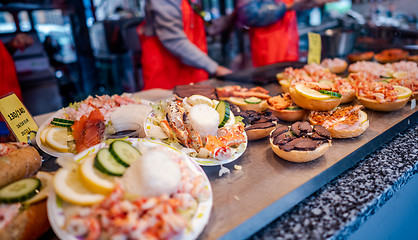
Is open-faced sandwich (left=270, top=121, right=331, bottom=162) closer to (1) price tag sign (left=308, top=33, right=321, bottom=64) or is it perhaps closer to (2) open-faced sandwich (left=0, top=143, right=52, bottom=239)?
(2) open-faced sandwich (left=0, top=143, right=52, bottom=239)

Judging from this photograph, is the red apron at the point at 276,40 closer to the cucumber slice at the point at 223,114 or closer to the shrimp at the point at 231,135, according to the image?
the cucumber slice at the point at 223,114

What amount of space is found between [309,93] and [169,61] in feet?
7.73

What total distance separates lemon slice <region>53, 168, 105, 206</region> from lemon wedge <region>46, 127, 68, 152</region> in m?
0.62

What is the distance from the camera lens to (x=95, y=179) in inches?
43.8

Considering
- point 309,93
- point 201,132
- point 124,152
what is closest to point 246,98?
point 309,93

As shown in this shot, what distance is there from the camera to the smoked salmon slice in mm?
1670

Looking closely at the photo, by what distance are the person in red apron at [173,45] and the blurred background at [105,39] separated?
0.69 m

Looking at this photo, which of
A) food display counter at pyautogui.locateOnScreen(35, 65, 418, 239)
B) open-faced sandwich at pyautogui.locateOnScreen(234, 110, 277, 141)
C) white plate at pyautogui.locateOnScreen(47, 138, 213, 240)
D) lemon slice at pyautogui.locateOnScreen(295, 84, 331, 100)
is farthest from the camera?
lemon slice at pyautogui.locateOnScreen(295, 84, 331, 100)

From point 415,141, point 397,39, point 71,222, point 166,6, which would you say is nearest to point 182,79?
point 166,6

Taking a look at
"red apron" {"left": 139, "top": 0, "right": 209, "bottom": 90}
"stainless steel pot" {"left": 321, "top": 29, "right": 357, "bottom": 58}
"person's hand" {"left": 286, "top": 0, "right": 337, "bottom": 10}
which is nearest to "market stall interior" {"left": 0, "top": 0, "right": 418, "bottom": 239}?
"red apron" {"left": 139, "top": 0, "right": 209, "bottom": 90}

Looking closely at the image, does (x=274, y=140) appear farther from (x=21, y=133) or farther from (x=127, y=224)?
(x=21, y=133)

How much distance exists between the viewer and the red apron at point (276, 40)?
464 cm

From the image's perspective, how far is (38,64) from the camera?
480 cm

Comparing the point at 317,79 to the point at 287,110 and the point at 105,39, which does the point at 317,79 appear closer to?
the point at 287,110
